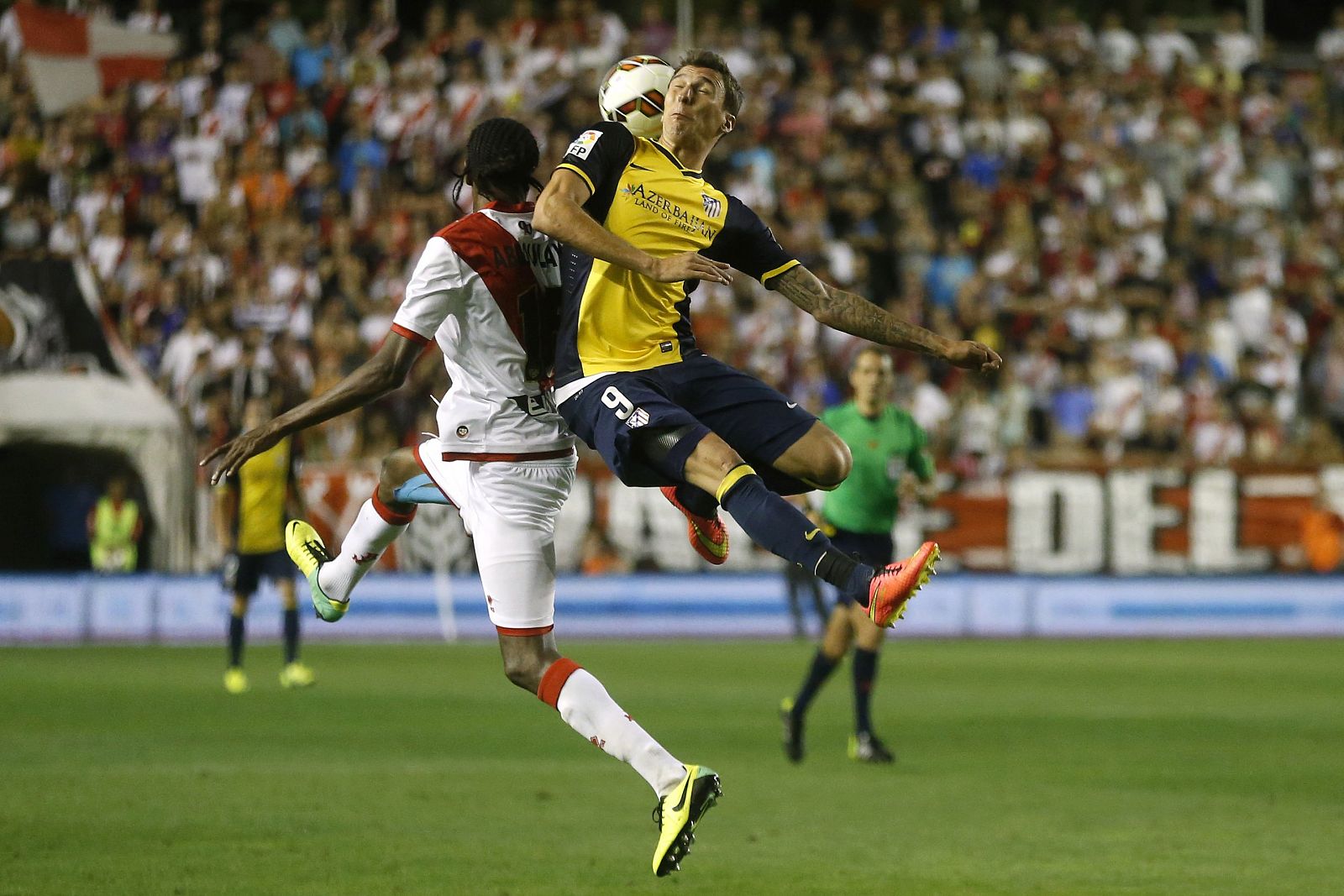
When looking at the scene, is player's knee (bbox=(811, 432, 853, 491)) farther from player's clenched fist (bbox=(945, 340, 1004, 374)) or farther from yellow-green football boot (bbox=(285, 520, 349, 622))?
yellow-green football boot (bbox=(285, 520, 349, 622))

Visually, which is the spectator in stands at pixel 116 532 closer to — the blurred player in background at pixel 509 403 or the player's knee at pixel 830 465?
the blurred player in background at pixel 509 403

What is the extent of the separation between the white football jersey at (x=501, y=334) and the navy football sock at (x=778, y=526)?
1088 millimetres

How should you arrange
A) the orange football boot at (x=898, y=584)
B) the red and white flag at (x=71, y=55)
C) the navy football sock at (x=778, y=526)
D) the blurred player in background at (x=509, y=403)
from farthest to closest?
the red and white flag at (x=71, y=55) < the blurred player in background at (x=509, y=403) < the navy football sock at (x=778, y=526) < the orange football boot at (x=898, y=584)

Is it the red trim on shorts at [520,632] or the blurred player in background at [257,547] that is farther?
the blurred player in background at [257,547]

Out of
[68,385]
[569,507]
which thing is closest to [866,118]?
[569,507]

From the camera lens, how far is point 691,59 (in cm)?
665

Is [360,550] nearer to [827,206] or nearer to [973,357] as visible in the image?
[973,357]

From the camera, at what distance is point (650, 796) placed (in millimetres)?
10320

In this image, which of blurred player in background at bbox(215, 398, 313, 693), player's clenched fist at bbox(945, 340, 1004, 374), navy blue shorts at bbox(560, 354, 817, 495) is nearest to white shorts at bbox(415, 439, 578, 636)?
navy blue shorts at bbox(560, 354, 817, 495)

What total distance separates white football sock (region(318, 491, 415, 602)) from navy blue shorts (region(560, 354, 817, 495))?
1.26 meters

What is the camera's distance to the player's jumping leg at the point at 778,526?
5.91 m

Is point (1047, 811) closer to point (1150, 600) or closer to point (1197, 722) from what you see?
point (1197, 722)

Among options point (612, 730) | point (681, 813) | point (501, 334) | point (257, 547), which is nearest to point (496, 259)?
point (501, 334)

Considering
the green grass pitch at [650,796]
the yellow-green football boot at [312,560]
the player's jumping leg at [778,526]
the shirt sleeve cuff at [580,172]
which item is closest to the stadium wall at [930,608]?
the green grass pitch at [650,796]
